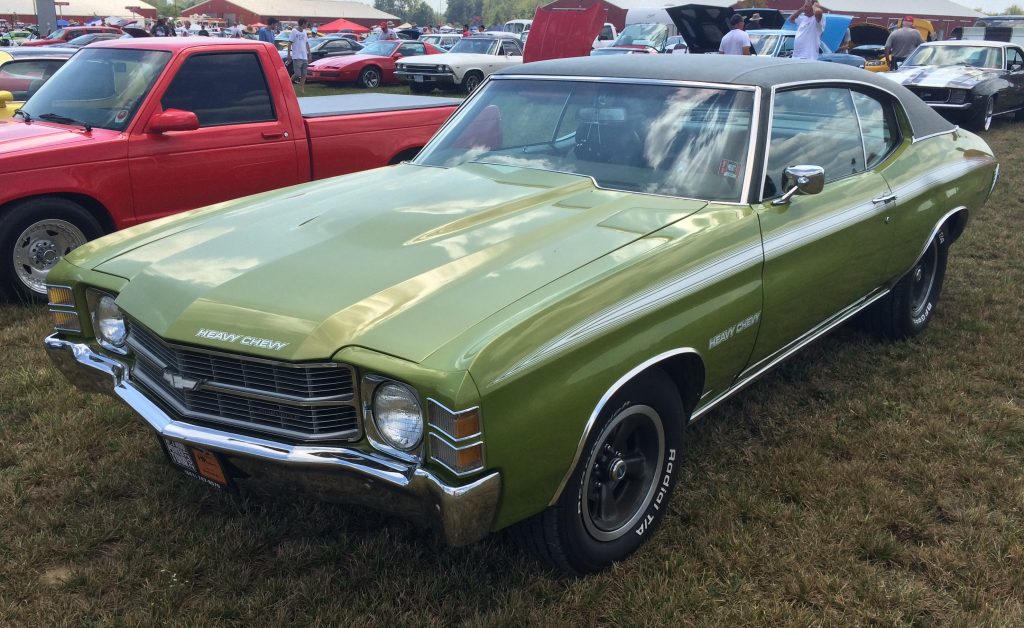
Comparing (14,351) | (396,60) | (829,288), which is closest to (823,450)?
(829,288)

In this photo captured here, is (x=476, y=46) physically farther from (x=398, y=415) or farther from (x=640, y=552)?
(x=398, y=415)

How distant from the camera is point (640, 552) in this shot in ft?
9.52

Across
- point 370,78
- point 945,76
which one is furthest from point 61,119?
point 370,78

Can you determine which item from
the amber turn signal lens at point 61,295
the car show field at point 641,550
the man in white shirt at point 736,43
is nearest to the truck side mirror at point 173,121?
the car show field at point 641,550

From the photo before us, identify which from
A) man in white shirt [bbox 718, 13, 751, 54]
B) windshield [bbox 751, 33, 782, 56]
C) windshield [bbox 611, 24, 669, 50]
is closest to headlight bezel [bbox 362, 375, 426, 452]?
man in white shirt [bbox 718, 13, 751, 54]

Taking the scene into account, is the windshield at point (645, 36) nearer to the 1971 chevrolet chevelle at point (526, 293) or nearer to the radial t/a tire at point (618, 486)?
the 1971 chevrolet chevelle at point (526, 293)

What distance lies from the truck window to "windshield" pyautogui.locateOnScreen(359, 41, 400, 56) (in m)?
17.3

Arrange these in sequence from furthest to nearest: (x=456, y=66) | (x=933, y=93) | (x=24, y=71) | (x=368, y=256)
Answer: (x=456, y=66) < (x=933, y=93) < (x=24, y=71) < (x=368, y=256)

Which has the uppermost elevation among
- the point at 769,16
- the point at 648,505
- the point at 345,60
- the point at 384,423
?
the point at 769,16

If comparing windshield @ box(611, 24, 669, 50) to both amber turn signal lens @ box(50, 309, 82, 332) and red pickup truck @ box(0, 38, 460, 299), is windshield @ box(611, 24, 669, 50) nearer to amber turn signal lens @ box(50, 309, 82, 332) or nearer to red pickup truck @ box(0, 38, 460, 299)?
red pickup truck @ box(0, 38, 460, 299)

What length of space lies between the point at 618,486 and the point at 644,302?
676mm

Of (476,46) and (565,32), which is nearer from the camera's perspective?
(565,32)

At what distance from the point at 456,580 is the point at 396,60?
2088 cm

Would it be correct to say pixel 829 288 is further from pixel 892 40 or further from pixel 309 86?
pixel 309 86
